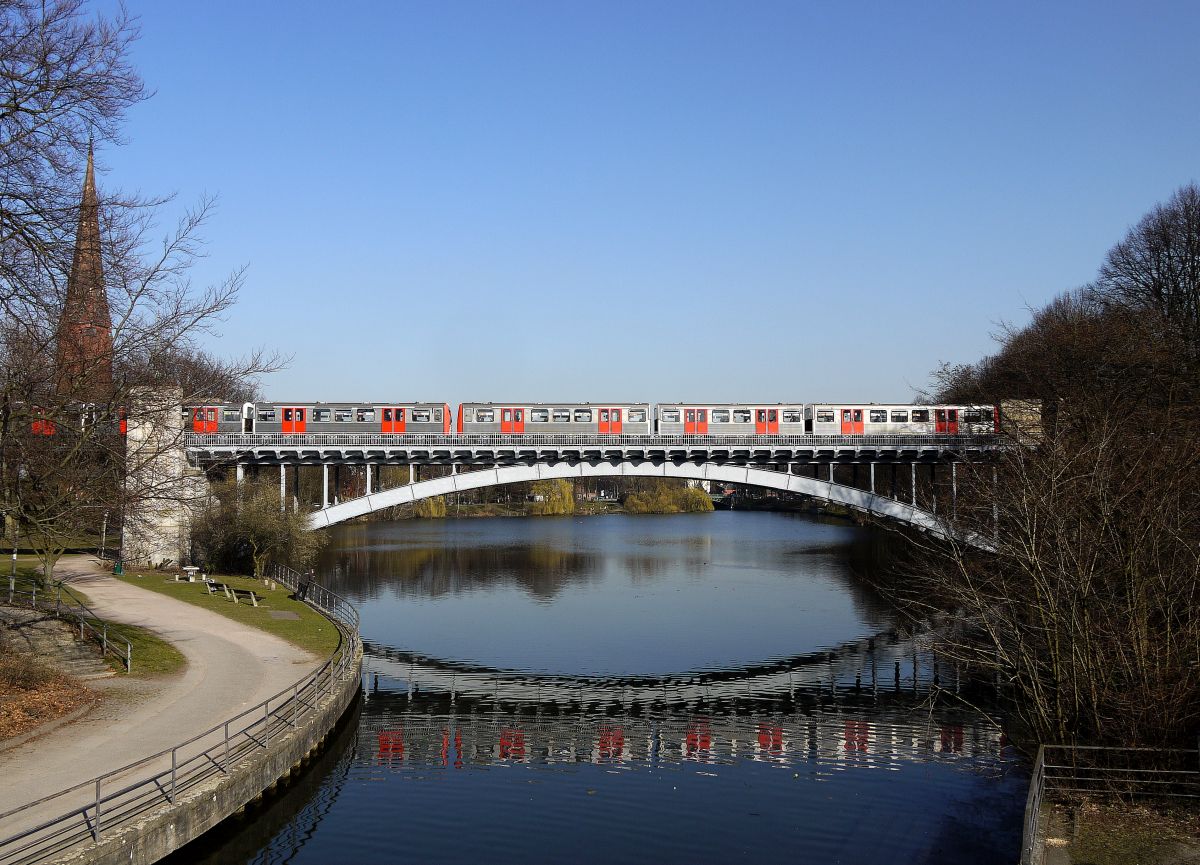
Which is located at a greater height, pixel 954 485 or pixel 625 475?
pixel 625 475

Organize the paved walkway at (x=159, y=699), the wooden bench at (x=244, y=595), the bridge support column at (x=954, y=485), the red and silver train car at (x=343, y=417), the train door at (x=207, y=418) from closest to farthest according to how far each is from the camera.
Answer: the paved walkway at (x=159, y=699) < the wooden bench at (x=244, y=595) < the bridge support column at (x=954, y=485) < the train door at (x=207, y=418) < the red and silver train car at (x=343, y=417)

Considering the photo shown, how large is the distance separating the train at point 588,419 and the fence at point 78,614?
18.0 metres

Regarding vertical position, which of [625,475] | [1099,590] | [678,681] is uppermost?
[625,475]

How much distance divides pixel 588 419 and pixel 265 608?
66.2ft

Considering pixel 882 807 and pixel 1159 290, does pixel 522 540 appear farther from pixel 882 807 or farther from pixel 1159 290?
pixel 882 807

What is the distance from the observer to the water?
15.9m

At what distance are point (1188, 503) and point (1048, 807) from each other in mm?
10144

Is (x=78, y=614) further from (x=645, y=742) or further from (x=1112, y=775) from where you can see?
(x=1112, y=775)

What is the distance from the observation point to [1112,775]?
1470 cm

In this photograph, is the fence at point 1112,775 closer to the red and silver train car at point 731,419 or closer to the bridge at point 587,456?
the bridge at point 587,456

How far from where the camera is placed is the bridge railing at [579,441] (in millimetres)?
43938

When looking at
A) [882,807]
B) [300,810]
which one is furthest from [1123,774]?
[300,810]

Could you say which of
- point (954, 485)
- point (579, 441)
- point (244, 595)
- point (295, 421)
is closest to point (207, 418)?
point (295, 421)

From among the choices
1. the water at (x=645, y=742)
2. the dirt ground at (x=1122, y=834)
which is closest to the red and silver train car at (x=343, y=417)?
the water at (x=645, y=742)
